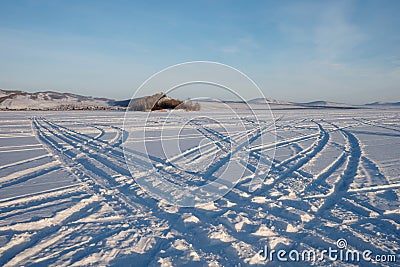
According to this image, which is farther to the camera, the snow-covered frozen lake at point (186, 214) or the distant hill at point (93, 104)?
the distant hill at point (93, 104)

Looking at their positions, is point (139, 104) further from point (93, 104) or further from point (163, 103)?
point (93, 104)

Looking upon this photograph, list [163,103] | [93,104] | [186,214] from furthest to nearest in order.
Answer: [93,104] < [163,103] < [186,214]

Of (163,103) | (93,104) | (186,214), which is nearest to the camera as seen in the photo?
(186,214)

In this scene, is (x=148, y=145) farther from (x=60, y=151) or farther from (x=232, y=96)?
(x=232, y=96)

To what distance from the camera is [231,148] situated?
8711mm

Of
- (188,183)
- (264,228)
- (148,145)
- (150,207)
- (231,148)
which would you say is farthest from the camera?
(148,145)

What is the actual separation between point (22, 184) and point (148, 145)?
448 centimetres

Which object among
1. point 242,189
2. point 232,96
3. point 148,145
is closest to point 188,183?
point 242,189

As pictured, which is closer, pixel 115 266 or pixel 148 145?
pixel 115 266

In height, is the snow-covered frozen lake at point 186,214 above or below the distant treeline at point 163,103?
below

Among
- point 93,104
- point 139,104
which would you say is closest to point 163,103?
point 139,104

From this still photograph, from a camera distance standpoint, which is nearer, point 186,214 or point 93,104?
point 186,214

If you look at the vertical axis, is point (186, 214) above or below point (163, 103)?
below

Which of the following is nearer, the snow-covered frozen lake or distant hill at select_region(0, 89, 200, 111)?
the snow-covered frozen lake
